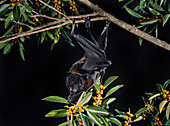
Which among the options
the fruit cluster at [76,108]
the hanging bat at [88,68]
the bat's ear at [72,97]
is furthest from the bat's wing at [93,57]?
the fruit cluster at [76,108]

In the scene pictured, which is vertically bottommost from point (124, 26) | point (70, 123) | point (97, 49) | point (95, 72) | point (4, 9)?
point (70, 123)

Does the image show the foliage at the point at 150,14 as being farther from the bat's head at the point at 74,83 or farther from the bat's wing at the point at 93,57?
the bat's head at the point at 74,83

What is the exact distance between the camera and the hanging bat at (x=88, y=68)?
0.99 meters

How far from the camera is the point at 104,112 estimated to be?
800 mm

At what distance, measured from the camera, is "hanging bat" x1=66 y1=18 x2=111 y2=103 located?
992mm

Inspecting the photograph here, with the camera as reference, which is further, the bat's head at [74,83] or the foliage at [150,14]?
the bat's head at [74,83]

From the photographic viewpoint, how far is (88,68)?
1.04 meters

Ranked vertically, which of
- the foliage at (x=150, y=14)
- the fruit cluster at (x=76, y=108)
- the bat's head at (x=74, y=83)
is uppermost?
the foliage at (x=150, y=14)

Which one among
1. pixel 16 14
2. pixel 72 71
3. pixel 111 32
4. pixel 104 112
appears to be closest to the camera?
pixel 16 14

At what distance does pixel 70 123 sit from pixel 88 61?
0.41 metres

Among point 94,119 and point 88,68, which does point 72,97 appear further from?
point 94,119

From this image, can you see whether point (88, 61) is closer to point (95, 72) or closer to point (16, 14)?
point (95, 72)

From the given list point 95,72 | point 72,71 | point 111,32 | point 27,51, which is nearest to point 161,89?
point 95,72

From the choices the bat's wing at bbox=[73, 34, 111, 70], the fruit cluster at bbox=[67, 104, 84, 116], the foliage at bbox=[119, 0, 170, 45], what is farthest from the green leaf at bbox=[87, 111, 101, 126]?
the foliage at bbox=[119, 0, 170, 45]
